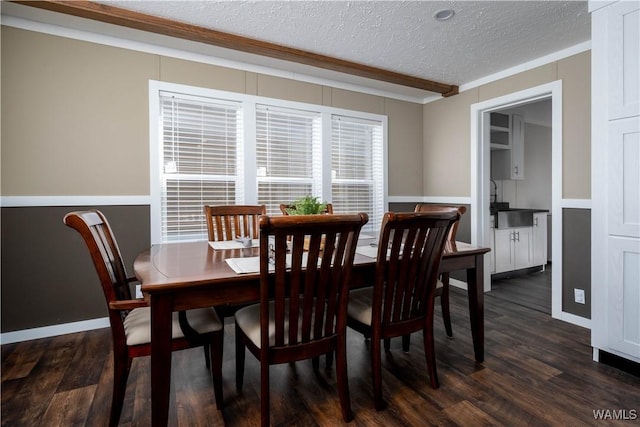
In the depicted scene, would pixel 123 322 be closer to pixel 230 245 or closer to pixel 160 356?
pixel 160 356

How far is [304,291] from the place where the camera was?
56.9 inches

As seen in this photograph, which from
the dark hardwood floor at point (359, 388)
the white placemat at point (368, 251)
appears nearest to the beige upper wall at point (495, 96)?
the dark hardwood floor at point (359, 388)

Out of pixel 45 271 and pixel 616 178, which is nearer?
pixel 616 178

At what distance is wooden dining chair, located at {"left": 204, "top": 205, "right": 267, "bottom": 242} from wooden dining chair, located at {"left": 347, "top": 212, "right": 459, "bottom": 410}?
118 cm

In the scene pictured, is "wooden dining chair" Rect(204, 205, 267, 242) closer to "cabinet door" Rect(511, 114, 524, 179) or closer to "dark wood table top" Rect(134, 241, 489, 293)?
"dark wood table top" Rect(134, 241, 489, 293)

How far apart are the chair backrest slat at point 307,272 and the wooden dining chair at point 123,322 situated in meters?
0.36

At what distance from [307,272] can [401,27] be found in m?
2.21

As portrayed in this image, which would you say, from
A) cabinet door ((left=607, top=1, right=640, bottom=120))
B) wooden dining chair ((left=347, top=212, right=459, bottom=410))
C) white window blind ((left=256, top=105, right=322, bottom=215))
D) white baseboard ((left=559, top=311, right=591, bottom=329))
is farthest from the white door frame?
wooden dining chair ((left=347, top=212, right=459, bottom=410))

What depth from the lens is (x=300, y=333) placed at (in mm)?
1548

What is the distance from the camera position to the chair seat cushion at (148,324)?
1482 mm

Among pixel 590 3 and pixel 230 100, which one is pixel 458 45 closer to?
pixel 590 3

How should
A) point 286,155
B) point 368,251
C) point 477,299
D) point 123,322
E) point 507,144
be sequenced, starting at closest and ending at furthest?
point 123,322, point 368,251, point 477,299, point 286,155, point 507,144

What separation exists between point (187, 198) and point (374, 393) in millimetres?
2350

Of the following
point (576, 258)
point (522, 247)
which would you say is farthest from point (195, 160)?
point (522, 247)
